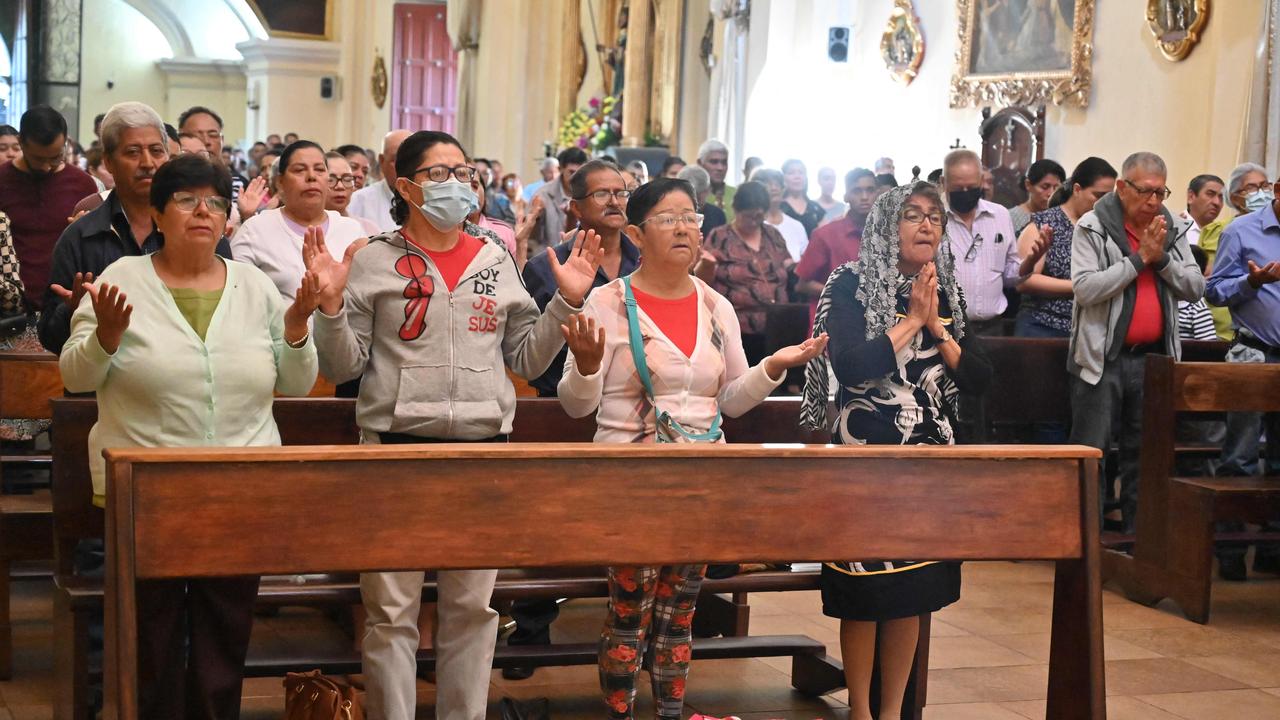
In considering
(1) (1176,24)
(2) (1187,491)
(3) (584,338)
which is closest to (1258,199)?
(1) (1176,24)

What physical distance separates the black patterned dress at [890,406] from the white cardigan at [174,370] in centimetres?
147

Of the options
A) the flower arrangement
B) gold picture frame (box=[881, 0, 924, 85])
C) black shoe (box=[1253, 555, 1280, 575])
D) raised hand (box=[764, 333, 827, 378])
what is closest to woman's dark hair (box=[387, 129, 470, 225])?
raised hand (box=[764, 333, 827, 378])

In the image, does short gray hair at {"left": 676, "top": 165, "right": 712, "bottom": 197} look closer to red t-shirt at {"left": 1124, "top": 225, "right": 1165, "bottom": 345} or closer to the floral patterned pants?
red t-shirt at {"left": 1124, "top": 225, "right": 1165, "bottom": 345}

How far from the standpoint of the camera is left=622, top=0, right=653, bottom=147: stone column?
17016 mm

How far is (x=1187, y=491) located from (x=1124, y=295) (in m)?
0.89

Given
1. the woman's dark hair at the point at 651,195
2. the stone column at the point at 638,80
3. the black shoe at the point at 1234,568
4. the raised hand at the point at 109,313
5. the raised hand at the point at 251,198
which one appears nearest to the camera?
the raised hand at the point at 109,313

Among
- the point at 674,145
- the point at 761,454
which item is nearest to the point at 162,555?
the point at 761,454

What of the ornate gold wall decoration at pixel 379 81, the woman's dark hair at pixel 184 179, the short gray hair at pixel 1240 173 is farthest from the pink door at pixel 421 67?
the woman's dark hair at pixel 184 179

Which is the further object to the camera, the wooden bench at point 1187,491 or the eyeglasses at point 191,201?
the wooden bench at point 1187,491

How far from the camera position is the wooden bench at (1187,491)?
19.8ft

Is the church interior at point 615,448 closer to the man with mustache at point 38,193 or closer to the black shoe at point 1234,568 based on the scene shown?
the man with mustache at point 38,193

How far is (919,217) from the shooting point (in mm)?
4184

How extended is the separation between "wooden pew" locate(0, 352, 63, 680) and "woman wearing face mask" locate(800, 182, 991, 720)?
236 cm

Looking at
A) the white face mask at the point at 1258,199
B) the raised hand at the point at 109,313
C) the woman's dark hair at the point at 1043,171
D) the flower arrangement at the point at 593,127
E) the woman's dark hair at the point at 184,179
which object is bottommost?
the raised hand at the point at 109,313
